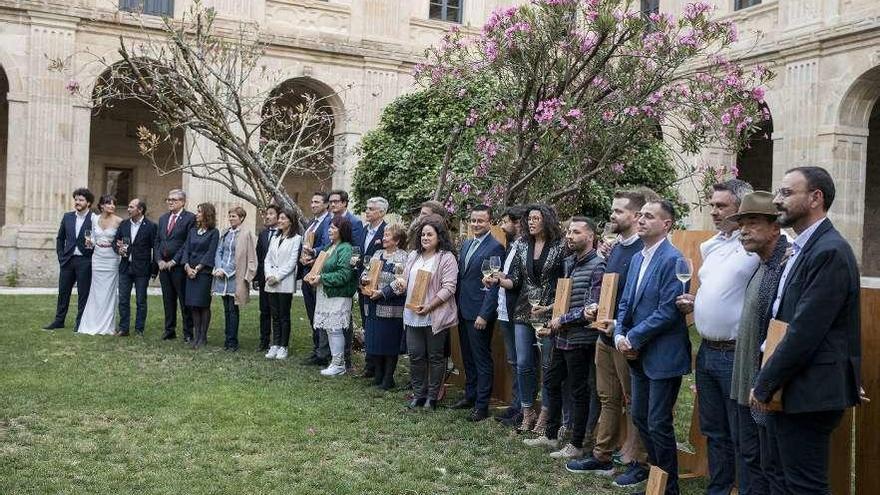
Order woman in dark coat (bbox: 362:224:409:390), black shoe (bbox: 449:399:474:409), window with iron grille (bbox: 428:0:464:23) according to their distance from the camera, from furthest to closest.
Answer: window with iron grille (bbox: 428:0:464:23) < woman in dark coat (bbox: 362:224:409:390) < black shoe (bbox: 449:399:474:409)

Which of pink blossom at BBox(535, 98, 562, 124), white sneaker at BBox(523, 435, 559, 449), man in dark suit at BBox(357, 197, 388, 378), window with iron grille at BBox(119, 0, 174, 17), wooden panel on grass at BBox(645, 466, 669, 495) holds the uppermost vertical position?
window with iron grille at BBox(119, 0, 174, 17)

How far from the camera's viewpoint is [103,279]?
40.0 ft

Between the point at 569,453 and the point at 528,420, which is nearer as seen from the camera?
the point at 569,453

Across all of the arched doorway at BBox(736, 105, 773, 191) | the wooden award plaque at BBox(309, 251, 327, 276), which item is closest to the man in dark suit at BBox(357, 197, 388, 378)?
the wooden award plaque at BBox(309, 251, 327, 276)

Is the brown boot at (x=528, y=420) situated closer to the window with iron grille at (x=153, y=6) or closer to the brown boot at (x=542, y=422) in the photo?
the brown boot at (x=542, y=422)

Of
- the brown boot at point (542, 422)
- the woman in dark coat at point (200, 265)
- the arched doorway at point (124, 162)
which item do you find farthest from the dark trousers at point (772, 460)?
the arched doorway at point (124, 162)

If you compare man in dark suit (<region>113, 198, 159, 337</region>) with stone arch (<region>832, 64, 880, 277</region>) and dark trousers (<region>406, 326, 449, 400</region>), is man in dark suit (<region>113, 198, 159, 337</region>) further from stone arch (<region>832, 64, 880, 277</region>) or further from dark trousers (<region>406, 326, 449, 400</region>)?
stone arch (<region>832, 64, 880, 277</region>)

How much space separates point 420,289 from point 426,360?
80 cm

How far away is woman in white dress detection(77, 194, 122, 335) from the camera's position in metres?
12.1

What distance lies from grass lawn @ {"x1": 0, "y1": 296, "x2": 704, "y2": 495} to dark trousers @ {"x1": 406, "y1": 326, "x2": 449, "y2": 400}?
0.27 m

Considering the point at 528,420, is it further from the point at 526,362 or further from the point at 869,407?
the point at 869,407

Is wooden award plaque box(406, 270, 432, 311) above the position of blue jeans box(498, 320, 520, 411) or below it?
above

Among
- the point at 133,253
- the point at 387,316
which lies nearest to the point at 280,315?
the point at 387,316

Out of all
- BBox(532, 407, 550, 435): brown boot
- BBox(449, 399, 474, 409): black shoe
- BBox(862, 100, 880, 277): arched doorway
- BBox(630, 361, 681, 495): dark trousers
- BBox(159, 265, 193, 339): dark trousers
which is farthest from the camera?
BBox(862, 100, 880, 277): arched doorway
